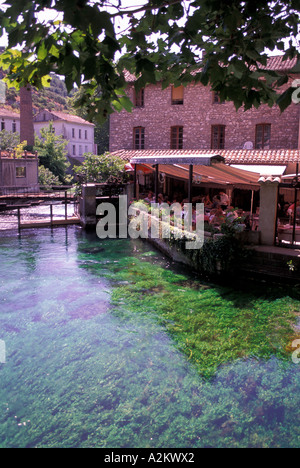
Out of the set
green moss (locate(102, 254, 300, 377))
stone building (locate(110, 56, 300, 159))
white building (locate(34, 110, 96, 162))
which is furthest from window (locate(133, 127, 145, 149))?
white building (locate(34, 110, 96, 162))

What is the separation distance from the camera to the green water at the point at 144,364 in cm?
539

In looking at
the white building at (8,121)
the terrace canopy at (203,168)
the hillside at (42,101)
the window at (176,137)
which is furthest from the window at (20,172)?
the hillside at (42,101)

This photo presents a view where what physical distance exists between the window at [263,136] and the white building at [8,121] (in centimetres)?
3878

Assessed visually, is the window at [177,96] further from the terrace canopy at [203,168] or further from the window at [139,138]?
the terrace canopy at [203,168]

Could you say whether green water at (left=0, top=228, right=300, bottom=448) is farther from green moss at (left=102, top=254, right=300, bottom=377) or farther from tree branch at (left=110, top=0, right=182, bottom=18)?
tree branch at (left=110, top=0, right=182, bottom=18)

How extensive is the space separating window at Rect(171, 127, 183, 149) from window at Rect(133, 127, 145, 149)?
7.29 feet

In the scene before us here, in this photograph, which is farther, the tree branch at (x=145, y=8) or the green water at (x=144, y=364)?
the green water at (x=144, y=364)

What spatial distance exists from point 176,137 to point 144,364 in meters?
21.3

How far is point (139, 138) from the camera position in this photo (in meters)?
27.6

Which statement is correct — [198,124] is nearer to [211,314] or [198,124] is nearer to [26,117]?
[211,314]

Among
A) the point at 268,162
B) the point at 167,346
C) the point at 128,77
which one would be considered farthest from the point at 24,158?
the point at 167,346

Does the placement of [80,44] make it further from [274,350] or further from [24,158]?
[24,158]

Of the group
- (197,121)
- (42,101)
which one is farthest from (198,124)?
(42,101)
